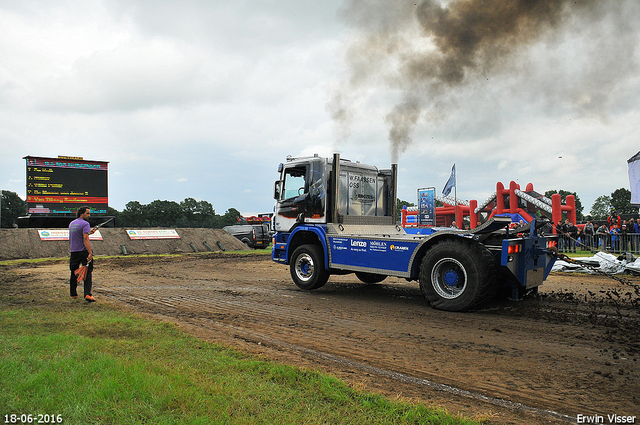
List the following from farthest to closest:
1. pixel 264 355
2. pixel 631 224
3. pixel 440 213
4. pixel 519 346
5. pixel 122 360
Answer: pixel 440 213 → pixel 631 224 → pixel 519 346 → pixel 264 355 → pixel 122 360

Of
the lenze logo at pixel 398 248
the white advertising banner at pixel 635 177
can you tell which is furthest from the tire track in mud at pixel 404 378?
the white advertising banner at pixel 635 177

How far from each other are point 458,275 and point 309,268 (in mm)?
3933

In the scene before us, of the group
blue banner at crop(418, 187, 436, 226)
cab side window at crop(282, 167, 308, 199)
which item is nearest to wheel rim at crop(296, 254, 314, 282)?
cab side window at crop(282, 167, 308, 199)

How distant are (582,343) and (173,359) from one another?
508cm

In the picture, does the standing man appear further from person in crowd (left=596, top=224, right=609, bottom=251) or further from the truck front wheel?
person in crowd (left=596, top=224, right=609, bottom=251)

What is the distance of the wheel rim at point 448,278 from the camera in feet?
25.1

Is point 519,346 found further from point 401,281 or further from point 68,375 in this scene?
point 401,281

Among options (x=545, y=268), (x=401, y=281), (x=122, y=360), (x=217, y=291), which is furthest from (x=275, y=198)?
(x=122, y=360)

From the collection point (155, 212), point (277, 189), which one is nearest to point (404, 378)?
point (277, 189)

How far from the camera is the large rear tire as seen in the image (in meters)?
7.27

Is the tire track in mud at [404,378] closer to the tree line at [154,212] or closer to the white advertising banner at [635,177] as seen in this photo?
the white advertising banner at [635,177]

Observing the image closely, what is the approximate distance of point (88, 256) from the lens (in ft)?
28.7

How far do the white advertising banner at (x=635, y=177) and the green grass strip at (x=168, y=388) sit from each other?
89.1 ft

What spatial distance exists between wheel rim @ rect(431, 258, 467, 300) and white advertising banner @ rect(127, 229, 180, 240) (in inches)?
802
